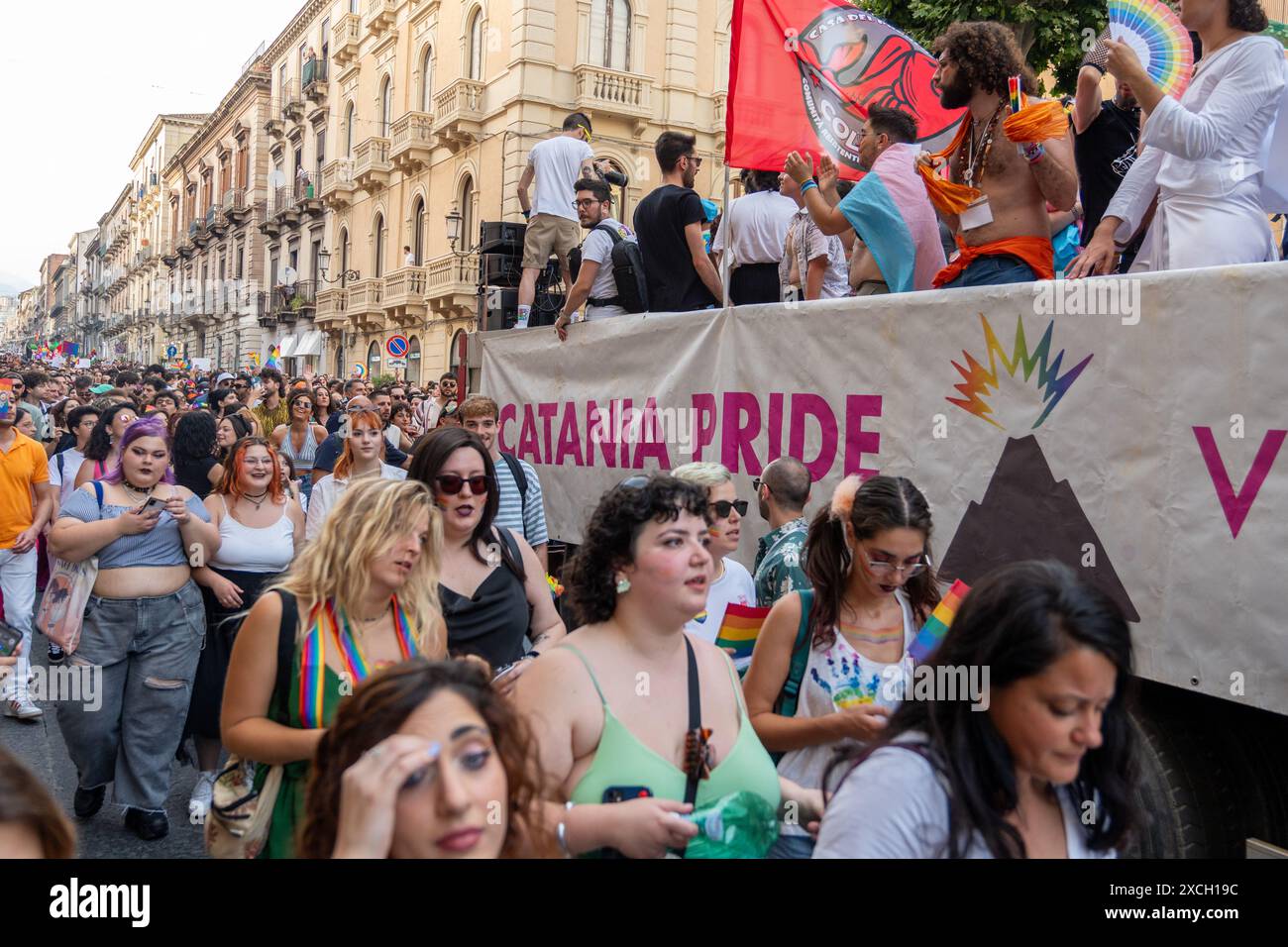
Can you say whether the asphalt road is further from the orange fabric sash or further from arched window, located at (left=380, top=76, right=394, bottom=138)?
arched window, located at (left=380, top=76, right=394, bottom=138)

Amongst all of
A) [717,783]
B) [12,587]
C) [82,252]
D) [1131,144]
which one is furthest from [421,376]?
[82,252]

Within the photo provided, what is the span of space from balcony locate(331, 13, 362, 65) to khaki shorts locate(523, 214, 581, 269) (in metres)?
31.9

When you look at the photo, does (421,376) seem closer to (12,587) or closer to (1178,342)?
(12,587)

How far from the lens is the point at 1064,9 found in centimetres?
1372

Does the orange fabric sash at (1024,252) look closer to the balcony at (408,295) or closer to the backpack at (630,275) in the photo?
the backpack at (630,275)

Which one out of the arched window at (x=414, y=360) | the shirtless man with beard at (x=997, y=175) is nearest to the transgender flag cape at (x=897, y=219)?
the shirtless man with beard at (x=997, y=175)

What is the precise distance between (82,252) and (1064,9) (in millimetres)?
119857

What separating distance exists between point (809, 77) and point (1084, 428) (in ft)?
11.5

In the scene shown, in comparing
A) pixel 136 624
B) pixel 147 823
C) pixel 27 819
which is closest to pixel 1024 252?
pixel 27 819

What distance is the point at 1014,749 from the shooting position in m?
1.81

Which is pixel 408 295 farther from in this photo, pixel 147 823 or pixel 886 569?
pixel 886 569

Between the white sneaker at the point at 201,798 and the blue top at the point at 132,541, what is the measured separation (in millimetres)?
1027

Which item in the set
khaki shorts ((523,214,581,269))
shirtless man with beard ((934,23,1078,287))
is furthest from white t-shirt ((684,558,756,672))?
khaki shorts ((523,214,581,269))

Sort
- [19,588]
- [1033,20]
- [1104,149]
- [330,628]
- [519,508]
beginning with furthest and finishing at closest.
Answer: [1033,20] → [19,588] → [1104,149] → [519,508] → [330,628]
